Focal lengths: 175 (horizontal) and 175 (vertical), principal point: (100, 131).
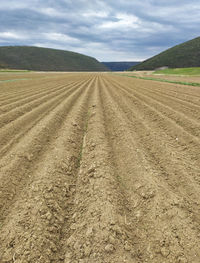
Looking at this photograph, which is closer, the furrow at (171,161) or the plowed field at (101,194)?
the plowed field at (101,194)

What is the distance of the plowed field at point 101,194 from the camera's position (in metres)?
2.56

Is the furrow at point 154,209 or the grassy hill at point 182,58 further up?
the grassy hill at point 182,58

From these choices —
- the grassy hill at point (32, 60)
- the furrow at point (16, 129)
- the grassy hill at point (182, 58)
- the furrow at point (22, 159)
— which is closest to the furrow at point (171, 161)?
the furrow at point (22, 159)

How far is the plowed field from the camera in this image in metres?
2.56

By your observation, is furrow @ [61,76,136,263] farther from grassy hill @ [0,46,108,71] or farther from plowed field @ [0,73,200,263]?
grassy hill @ [0,46,108,71]

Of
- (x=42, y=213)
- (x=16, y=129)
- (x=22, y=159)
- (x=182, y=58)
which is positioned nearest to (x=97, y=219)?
(x=42, y=213)

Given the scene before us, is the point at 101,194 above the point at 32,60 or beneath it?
beneath

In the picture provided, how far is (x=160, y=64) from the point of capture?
4811 inches

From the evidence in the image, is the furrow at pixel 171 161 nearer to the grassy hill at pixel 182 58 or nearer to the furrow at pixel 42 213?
the furrow at pixel 42 213

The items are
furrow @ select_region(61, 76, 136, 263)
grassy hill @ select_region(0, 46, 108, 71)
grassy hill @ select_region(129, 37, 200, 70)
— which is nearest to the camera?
furrow @ select_region(61, 76, 136, 263)

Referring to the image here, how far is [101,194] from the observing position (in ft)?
11.7

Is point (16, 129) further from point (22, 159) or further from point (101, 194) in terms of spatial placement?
point (101, 194)

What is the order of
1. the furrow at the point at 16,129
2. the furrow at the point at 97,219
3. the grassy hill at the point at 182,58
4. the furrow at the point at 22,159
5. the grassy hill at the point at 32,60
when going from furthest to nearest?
the grassy hill at the point at 32,60 < the grassy hill at the point at 182,58 < the furrow at the point at 16,129 < the furrow at the point at 22,159 < the furrow at the point at 97,219

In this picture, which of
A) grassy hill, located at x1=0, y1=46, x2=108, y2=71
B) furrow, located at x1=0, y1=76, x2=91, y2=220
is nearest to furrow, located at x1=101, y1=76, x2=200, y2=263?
furrow, located at x1=0, y1=76, x2=91, y2=220
